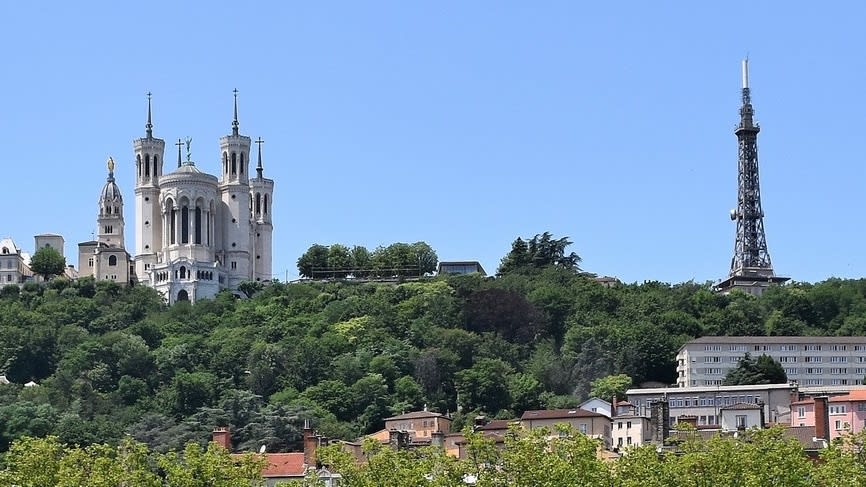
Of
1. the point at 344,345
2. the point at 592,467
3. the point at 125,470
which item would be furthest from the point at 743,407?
the point at 125,470

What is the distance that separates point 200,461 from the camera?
77375 millimetres

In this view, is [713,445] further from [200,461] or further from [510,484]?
[200,461]

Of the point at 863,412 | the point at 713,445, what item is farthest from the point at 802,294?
the point at 713,445

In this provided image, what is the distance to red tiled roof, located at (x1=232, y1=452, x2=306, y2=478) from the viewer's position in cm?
9969

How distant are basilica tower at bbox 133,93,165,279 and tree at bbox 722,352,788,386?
49.5 metres

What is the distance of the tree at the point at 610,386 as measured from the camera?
A: 430 feet

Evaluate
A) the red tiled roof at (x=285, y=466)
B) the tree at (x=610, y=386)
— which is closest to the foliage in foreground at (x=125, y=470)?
the red tiled roof at (x=285, y=466)

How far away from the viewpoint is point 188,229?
547 feet

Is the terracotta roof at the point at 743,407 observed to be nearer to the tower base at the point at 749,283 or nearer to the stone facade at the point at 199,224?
the tower base at the point at 749,283

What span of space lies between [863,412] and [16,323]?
65.3 meters

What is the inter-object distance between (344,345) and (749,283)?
32898 mm

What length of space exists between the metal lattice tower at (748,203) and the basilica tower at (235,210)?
1368 inches

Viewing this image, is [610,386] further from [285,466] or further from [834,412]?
[285,466]

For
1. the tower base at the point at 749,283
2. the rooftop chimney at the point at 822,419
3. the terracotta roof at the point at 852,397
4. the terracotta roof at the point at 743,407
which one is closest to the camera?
the rooftop chimney at the point at 822,419
